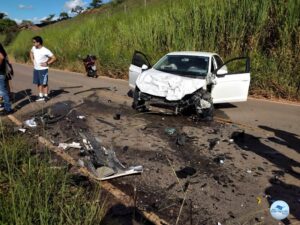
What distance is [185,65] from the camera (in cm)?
931

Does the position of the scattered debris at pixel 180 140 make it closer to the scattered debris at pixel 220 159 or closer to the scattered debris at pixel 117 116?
the scattered debris at pixel 220 159

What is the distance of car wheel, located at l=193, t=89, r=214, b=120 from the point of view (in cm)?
802

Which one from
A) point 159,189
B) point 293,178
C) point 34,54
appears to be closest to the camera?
point 159,189

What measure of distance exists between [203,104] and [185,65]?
5.42 ft

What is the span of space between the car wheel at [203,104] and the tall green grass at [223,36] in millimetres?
4768

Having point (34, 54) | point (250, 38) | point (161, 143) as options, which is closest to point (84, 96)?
point (34, 54)

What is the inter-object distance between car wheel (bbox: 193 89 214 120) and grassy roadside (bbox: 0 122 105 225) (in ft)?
13.0

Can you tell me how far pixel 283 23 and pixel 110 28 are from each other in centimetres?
1186

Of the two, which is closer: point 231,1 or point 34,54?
point 34,54

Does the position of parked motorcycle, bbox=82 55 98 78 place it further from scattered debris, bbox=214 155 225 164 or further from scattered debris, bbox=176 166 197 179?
scattered debris, bbox=176 166 197 179

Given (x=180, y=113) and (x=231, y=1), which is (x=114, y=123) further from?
(x=231, y=1)

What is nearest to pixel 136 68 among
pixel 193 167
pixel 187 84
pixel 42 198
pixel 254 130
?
pixel 187 84

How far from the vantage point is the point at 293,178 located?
5297 millimetres

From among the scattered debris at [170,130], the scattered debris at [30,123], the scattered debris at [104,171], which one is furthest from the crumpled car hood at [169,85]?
the scattered debris at [104,171]
